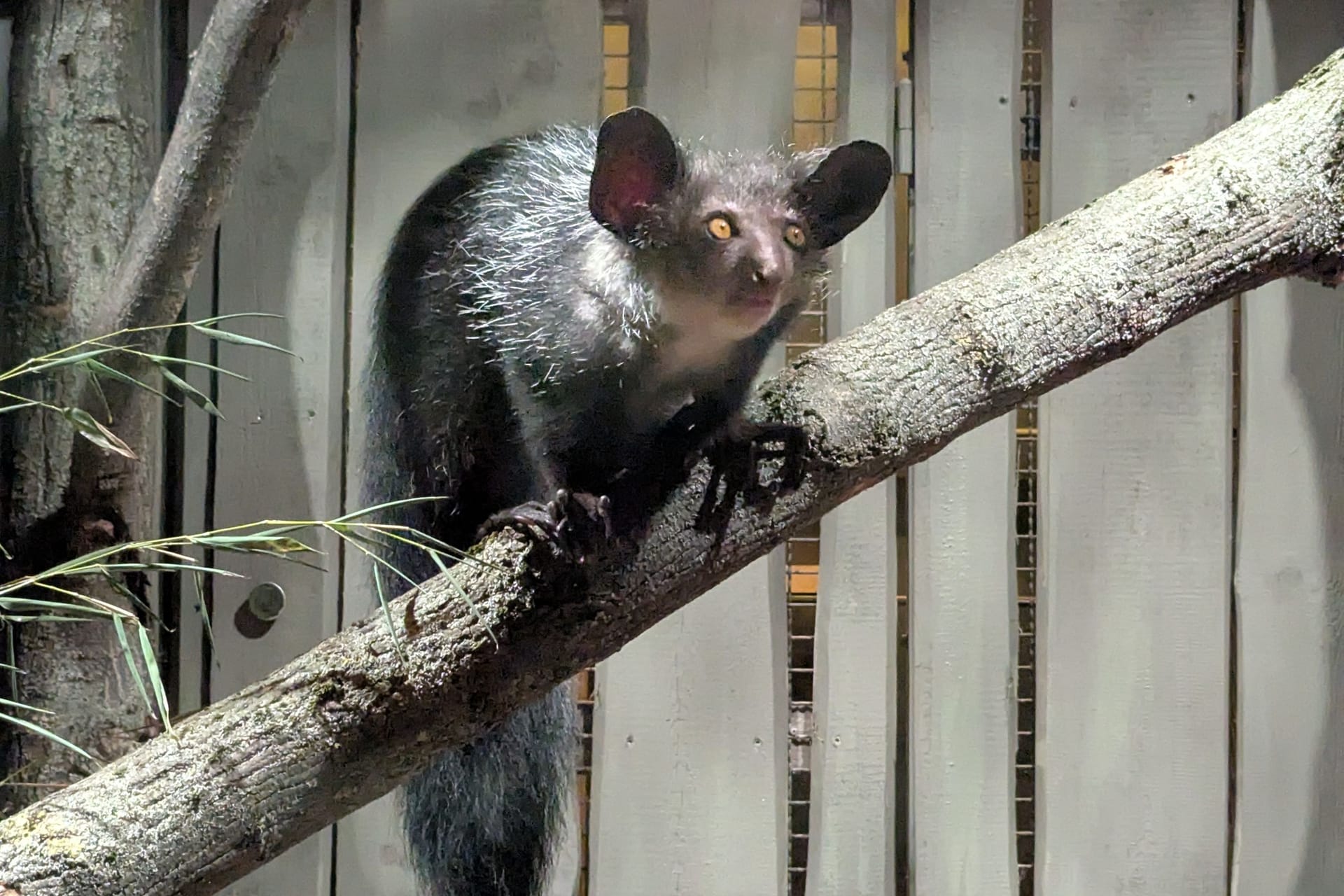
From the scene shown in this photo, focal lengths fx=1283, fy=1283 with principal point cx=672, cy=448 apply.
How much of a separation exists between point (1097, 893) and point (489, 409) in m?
1.40

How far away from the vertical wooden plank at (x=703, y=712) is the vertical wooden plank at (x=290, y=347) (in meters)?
0.52

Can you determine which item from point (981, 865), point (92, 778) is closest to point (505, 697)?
point (92, 778)

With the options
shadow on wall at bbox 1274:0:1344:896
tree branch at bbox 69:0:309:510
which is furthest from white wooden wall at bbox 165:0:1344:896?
tree branch at bbox 69:0:309:510

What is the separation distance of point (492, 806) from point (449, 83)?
3.92 ft

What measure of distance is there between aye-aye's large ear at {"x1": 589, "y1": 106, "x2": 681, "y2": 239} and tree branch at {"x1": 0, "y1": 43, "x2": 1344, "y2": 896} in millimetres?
254

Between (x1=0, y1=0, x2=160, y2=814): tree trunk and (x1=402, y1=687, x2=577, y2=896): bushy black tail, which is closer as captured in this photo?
(x1=0, y1=0, x2=160, y2=814): tree trunk

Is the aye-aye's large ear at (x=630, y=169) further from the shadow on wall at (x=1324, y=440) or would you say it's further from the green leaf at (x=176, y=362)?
the shadow on wall at (x=1324, y=440)

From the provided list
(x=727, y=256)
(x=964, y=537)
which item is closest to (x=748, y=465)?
(x=727, y=256)

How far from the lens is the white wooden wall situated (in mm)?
Result: 2174

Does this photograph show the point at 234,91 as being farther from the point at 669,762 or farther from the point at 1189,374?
the point at 1189,374

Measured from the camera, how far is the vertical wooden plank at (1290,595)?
221cm

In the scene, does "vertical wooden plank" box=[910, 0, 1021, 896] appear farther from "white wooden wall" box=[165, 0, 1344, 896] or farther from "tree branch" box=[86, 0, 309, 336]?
"tree branch" box=[86, 0, 309, 336]

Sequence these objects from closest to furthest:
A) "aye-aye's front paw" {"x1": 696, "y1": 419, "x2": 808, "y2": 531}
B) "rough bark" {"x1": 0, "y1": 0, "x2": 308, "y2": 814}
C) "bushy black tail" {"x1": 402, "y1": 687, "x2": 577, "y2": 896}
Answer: "aye-aye's front paw" {"x1": 696, "y1": 419, "x2": 808, "y2": 531} → "rough bark" {"x1": 0, "y1": 0, "x2": 308, "y2": 814} → "bushy black tail" {"x1": 402, "y1": 687, "x2": 577, "y2": 896}

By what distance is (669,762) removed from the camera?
7.24 feet
